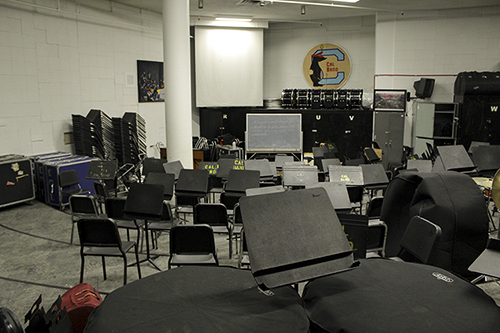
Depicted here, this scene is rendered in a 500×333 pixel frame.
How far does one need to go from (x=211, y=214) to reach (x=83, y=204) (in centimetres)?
200

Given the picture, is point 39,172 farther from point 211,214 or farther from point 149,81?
point 211,214

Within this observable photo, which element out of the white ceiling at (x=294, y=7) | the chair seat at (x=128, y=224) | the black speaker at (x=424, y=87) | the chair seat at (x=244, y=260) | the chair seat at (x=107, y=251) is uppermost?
the white ceiling at (x=294, y=7)

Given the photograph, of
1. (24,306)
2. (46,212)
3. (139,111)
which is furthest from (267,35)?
(24,306)

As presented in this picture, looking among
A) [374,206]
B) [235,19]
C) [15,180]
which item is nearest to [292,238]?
[374,206]

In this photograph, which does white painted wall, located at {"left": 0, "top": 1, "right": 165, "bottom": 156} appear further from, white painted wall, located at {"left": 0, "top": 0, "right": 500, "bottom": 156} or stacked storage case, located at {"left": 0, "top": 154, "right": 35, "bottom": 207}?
stacked storage case, located at {"left": 0, "top": 154, "right": 35, "bottom": 207}

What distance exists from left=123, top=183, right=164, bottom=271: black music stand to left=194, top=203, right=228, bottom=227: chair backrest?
533 mm

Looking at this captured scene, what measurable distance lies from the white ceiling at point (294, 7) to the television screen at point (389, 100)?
237 cm

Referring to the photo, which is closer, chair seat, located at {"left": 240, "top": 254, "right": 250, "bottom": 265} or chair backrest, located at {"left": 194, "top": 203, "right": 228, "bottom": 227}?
chair seat, located at {"left": 240, "top": 254, "right": 250, "bottom": 265}

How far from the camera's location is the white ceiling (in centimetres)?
1095

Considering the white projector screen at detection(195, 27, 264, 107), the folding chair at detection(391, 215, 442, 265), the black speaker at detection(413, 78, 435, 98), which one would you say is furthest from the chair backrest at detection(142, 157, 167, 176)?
the black speaker at detection(413, 78, 435, 98)

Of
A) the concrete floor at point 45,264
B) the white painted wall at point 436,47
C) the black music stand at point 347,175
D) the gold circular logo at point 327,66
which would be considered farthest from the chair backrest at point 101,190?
the gold circular logo at point 327,66

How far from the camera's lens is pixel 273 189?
15.3ft

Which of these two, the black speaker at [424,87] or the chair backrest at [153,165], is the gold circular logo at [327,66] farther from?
the chair backrest at [153,165]

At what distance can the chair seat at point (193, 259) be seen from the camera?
4.27m
